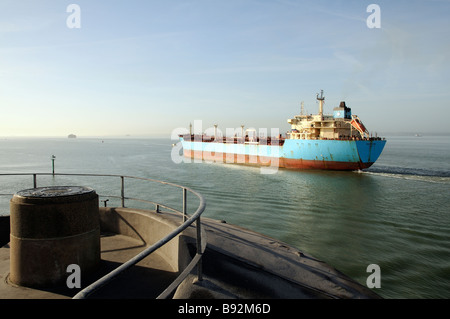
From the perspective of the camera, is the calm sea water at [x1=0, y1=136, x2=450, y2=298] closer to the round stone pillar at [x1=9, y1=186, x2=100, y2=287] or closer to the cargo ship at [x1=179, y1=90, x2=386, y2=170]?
the cargo ship at [x1=179, y1=90, x2=386, y2=170]

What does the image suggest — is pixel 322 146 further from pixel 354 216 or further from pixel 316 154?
pixel 354 216

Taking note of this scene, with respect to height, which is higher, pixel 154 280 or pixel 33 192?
pixel 33 192

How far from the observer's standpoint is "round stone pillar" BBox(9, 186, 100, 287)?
345 centimetres

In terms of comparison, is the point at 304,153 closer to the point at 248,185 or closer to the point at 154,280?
the point at 248,185

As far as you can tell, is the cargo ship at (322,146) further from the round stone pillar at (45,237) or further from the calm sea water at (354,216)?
the round stone pillar at (45,237)

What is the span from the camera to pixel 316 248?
10188 millimetres

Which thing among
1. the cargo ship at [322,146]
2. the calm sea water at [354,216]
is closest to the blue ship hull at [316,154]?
the cargo ship at [322,146]

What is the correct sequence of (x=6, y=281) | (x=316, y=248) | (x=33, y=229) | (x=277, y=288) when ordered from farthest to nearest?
1. (x=316, y=248)
2. (x=6, y=281)
3. (x=33, y=229)
4. (x=277, y=288)

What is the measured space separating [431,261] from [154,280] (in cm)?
952

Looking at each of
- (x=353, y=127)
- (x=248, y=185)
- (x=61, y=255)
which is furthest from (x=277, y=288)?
(x=353, y=127)

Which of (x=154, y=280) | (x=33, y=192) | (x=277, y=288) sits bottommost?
(x=154, y=280)

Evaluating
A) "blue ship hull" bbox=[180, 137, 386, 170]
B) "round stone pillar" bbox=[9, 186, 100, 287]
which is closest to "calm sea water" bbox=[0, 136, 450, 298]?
"blue ship hull" bbox=[180, 137, 386, 170]

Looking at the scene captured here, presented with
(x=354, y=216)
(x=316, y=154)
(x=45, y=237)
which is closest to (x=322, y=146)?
(x=316, y=154)
